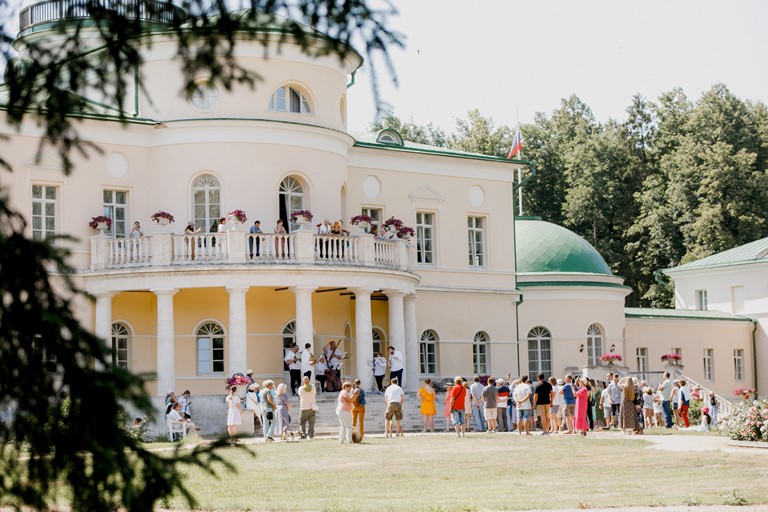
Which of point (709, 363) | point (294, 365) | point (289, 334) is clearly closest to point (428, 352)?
point (289, 334)

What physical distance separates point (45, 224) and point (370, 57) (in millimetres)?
27952

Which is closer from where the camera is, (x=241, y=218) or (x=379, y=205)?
(x=241, y=218)

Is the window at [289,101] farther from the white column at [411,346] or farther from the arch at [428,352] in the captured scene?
the arch at [428,352]

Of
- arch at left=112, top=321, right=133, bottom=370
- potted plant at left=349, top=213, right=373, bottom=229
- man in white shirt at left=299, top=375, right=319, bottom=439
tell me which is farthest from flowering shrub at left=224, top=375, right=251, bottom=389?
potted plant at left=349, top=213, right=373, bottom=229

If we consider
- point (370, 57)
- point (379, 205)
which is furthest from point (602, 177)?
point (370, 57)

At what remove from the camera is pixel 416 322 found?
39875 millimetres

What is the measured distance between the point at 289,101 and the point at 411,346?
7955 mm

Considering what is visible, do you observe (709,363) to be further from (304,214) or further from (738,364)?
(304,214)

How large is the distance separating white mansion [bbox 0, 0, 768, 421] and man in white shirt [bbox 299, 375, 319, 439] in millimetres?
4537

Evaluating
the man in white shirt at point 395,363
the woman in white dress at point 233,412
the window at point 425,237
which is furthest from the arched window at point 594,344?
the woman in white dress at point 233,412

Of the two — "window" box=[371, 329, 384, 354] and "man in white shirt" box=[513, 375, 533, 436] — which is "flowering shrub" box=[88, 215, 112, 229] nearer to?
"window" box=[371, 329, 384, 354]

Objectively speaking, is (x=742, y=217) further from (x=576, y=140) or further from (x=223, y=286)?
(x=223, y=286)

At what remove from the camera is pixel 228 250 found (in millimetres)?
32625

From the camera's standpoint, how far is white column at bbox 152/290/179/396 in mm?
32781
